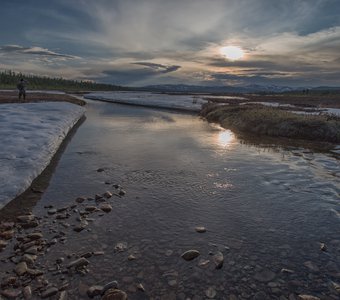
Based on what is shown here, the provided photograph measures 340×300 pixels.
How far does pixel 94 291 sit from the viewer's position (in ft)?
17.0

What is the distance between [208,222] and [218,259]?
1741 millimetres

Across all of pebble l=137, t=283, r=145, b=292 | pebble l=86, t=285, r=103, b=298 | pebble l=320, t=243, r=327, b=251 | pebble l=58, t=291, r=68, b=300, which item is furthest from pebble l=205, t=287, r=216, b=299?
pebble l=320, t=243, r=327, b=251

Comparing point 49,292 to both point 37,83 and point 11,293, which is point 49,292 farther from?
point 37,83

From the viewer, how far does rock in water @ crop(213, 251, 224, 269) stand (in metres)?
6.11

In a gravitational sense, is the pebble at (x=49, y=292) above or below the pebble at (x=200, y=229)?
below

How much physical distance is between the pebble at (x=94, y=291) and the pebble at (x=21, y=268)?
4.33ft

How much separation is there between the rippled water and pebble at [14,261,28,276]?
437mm

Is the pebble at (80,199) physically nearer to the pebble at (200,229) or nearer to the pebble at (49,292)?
the pebble at (200,229)

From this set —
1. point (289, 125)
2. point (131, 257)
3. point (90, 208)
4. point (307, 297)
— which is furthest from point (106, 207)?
point (289, 125)

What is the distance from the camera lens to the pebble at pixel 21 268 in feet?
18.4

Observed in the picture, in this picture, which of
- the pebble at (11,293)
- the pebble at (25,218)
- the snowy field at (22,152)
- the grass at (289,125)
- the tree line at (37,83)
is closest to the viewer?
the pebble at (11,293)

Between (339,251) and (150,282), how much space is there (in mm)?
4063

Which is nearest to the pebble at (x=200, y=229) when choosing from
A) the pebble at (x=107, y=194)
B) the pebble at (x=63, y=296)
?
the pebble at (x=107, y=194)

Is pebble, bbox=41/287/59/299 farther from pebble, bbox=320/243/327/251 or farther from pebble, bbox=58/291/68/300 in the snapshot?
pebble, bbox=320/243/327/251
